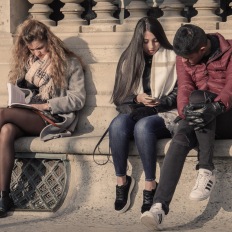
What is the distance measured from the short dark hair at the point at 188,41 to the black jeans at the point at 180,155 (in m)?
0.50

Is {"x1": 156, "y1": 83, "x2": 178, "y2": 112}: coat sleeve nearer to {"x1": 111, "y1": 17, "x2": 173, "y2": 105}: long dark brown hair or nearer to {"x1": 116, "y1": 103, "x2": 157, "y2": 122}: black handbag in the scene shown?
{"x1": 116, "y1": 103, "x2": 157, "y2": 122}: black handbag

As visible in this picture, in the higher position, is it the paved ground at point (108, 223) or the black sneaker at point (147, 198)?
the black sneaker at point (147, 198)

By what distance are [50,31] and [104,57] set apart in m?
0.60

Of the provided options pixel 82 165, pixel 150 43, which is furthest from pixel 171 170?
pixel 150 43

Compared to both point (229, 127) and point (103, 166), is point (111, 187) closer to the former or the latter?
point (103, 166)

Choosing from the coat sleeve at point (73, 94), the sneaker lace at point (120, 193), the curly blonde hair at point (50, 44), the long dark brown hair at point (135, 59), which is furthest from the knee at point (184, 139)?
the curly blonde hair at point (50, 44)

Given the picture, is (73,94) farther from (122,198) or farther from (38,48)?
(122,198)

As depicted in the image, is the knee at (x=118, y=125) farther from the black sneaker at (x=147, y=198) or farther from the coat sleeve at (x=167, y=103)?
the black sneaker at (x=147, y=198)

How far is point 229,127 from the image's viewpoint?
331 inches

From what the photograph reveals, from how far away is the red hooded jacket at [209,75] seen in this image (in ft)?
27.5

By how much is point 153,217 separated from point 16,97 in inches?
64.3

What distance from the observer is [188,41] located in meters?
8.17

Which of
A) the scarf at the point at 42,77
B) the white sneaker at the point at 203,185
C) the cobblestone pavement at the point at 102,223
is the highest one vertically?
the scarf at the point at 42,77

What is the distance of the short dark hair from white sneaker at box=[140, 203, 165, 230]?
104cm
